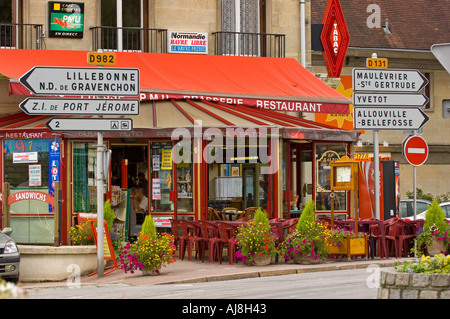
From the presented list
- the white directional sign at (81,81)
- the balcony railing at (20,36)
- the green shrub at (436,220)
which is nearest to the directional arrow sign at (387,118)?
the green shrub at (436,220)

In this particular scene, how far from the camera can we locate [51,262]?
18.5m

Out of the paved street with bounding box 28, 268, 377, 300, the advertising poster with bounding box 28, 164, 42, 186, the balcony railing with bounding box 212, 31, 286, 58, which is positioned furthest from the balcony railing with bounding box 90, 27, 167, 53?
the paved street with bounding box 28, 268, 377, 300

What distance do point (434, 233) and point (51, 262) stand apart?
819cm

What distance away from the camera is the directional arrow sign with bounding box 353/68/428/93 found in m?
18.7

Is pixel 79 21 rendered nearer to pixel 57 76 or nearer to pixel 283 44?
pixel 283 44

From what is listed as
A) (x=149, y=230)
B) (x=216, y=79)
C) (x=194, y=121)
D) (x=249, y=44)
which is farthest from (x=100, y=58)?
(x=249, y=44)

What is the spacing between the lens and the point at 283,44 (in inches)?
1075

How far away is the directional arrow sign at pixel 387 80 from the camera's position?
18672mm

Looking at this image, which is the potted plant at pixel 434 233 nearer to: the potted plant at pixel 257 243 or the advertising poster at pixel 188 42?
the potted plant at pixel 257 243

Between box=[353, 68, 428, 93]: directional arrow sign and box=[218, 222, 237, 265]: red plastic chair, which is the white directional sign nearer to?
box=[218, 222, 237, 265]: red plastic chair

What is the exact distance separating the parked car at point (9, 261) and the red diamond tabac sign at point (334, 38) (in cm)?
1355

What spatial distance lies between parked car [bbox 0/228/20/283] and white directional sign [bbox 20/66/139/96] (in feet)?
9.57

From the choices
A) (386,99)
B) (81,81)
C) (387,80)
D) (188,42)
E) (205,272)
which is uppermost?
(188,42)

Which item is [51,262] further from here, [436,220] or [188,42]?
[188,42]
